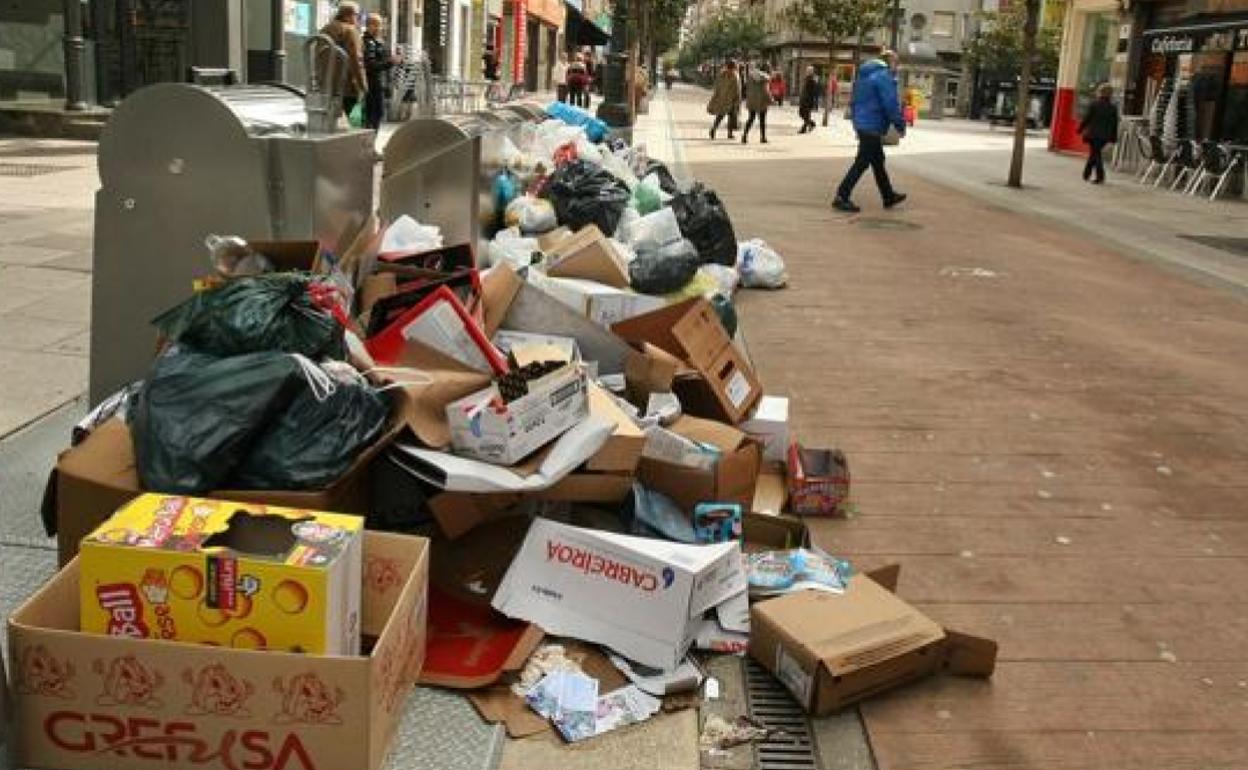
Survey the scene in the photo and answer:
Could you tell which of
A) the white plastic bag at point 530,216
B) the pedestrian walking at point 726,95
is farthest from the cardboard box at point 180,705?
the pedestrian walking at point 726,95

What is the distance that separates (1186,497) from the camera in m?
5.12

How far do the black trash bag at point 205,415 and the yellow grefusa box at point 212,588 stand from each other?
1.38 feet

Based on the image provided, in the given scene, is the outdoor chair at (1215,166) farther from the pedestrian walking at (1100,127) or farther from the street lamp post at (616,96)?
the street lamp post at (616,96)

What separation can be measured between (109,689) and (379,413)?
1.07 m

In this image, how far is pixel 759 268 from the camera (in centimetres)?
920

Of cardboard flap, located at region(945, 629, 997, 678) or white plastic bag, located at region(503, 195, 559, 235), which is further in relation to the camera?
white plastic bag, located at region(503, 195, 559, 235)

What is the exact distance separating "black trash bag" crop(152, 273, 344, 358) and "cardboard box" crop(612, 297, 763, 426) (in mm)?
1667

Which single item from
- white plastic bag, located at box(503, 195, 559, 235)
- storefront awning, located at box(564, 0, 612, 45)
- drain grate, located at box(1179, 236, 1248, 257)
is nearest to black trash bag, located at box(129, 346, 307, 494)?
white plastic bag, located at box(503, 195, 559, 235)

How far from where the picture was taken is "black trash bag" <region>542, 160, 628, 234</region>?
25.7 feet

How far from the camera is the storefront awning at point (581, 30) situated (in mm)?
67375

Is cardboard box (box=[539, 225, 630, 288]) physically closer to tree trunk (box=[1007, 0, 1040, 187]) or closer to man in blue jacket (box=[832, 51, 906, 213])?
man in blue jacket (box=[832, 51, 906, 213])

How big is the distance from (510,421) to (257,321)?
0.76 m

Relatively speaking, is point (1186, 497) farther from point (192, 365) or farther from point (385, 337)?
point (192, 365)

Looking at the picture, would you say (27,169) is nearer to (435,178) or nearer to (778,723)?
(435,178)
